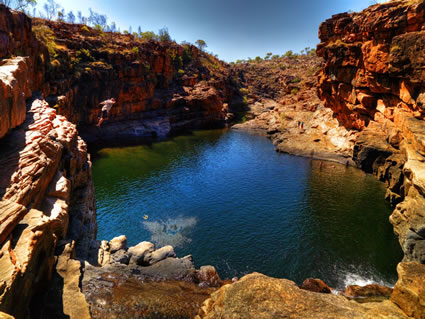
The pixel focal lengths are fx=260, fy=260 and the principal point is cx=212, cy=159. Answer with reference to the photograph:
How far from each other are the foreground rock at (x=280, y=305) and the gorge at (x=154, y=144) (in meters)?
0.05

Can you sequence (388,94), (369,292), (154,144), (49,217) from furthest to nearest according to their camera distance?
1. (154,144)
2. (388,94)
3. (369,292)
4. (49,217)

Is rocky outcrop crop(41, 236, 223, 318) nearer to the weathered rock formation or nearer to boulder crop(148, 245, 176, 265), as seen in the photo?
boulder crop(148, 245, 176, 265)

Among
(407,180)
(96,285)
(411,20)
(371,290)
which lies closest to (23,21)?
(96,285)

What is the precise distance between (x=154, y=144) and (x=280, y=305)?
2003 inches

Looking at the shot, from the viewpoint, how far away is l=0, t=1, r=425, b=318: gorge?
9273mm

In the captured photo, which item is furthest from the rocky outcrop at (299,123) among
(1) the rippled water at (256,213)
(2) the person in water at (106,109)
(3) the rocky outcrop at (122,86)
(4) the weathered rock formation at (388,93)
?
(2) the person in water at (106,109)

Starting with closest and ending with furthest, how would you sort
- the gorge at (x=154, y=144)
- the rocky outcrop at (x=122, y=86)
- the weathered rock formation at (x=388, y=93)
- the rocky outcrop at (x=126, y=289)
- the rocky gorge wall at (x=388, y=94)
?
the gorge at (x=154, y=144), the rocky outcrop at (x=126, y=289), the rocky gorge wall at (x=388, y=94), the weathered rock formation at (x=388, y=93), the rocky outcrop at (x=122, y=86)

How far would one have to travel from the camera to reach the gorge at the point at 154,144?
9.27 metres

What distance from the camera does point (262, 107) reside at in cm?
9925

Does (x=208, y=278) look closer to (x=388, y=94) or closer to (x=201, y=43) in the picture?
(x=388, y=94)

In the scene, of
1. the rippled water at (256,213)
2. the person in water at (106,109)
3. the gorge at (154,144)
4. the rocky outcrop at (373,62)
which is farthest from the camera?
the person in water at (106,109)

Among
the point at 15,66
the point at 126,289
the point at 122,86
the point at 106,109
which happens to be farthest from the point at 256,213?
the point at 122,86

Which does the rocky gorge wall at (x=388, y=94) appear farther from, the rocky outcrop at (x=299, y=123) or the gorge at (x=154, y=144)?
the rocky outcrop at (x=299, y=123)

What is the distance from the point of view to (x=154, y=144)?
5631 cm
